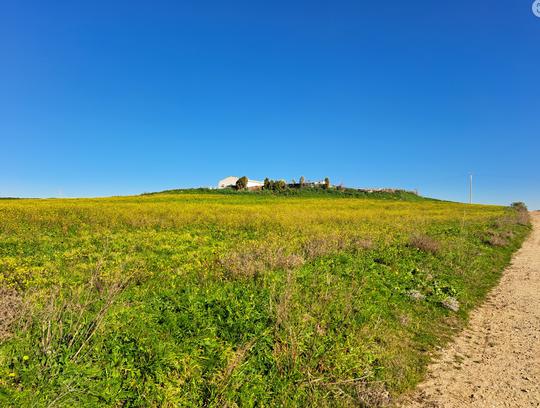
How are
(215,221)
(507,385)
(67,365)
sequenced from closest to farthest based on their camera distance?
1. (67,365)
2. (507,385)
3. (215,221)

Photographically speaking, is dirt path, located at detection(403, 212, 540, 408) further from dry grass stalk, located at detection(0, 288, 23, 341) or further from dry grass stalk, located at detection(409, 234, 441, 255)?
dry grass stalk, located at detection(0, 288, 23, 341)

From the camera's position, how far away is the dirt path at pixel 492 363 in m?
4.61

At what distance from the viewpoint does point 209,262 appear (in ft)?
33.6

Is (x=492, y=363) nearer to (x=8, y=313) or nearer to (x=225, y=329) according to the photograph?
(x=225, y=329)

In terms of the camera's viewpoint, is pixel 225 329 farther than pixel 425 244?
No

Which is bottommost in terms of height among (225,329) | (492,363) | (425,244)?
(492,363)

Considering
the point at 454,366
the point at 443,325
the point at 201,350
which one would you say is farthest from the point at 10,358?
the point at 443,325

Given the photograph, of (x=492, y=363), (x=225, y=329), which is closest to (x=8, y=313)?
(x=225, y=329)

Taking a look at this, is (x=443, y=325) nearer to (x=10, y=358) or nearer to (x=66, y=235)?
(x=10, y=358)

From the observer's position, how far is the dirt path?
181 inches

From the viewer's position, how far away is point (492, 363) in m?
5.57

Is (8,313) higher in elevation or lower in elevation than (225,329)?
higher

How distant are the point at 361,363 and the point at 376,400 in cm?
67

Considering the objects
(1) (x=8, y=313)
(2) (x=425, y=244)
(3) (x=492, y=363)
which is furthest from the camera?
(2) (x=425, y=244)
